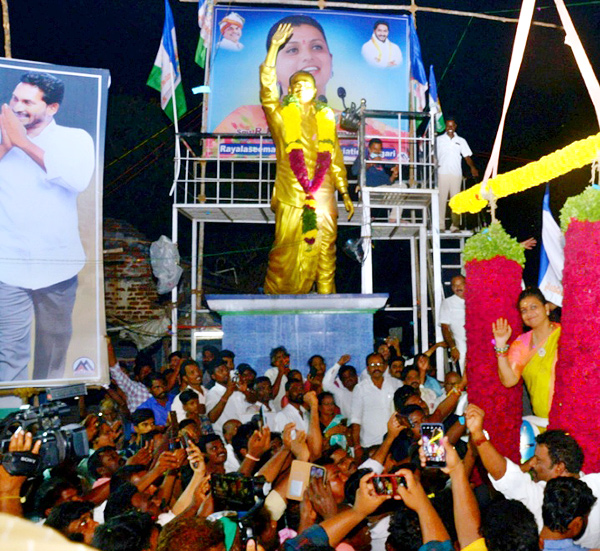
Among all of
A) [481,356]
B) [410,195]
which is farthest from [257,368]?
[481,356]

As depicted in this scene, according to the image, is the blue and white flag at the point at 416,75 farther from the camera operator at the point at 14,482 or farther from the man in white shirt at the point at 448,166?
the camera operator at the point at 14,482

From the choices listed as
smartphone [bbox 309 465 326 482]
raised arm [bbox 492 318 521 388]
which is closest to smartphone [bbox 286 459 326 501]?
smartphone [bbox 309 465 326 482]

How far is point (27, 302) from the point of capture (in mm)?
6062

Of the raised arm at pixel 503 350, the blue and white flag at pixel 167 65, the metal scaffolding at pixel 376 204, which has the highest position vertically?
the blue and white flag at pixel 167 65

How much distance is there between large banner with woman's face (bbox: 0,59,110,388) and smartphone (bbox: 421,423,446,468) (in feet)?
12.8

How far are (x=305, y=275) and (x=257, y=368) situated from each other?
1.28 m

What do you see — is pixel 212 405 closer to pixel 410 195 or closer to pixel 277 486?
pixel 277 486

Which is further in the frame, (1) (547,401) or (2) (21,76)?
(2) (21,76)

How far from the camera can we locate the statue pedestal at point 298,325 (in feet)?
25.5

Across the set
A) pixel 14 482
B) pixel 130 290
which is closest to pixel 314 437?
pixel 14 482

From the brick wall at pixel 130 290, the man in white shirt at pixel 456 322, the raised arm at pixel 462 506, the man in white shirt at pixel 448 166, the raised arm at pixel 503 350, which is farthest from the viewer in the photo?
the brick wall at pixel 130 290

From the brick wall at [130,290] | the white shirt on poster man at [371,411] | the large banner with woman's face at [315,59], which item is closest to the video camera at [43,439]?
the white shirt on poster man at [371,411]

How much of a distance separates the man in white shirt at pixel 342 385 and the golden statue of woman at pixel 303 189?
1878 mm

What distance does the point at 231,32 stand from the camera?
35.0 ft
